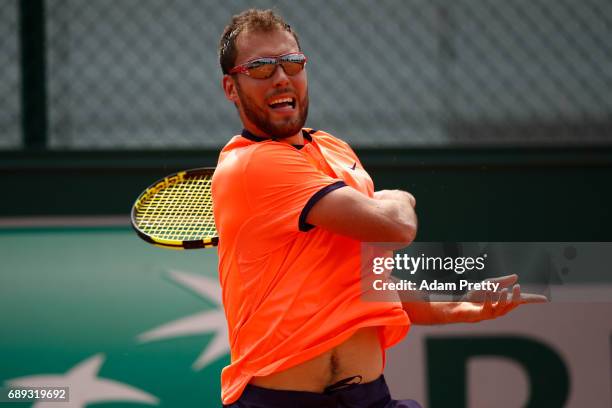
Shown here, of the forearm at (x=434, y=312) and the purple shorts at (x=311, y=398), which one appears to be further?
the forearm at (x=434, y=312)

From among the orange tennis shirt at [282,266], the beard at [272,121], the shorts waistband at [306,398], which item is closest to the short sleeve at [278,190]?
the orange tennis shirt at [282,266]

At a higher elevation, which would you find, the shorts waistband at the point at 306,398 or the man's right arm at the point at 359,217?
the man's right arm at the point at 359,217

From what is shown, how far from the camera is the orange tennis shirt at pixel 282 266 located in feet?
8.73

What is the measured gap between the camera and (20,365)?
14.3 ft

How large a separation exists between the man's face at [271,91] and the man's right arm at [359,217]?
11.7 inches

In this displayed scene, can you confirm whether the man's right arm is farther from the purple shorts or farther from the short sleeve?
the purple shorts

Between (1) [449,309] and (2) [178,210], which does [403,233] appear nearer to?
(1) [449,309]

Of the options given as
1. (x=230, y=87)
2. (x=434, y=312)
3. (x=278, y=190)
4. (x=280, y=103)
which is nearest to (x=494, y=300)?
(x=434, y=312)

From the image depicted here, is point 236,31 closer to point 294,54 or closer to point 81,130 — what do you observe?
point 294,54

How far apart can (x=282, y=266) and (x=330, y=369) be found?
30 cm

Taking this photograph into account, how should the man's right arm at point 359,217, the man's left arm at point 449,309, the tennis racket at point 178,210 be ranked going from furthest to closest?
the tennis racket at point 178,210 < the man's left arm at point 449,309 < the man's right arm at point 359,217

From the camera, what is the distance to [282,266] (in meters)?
2.69

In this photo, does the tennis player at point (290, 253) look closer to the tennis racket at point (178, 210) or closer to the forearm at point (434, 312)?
the forearm at point (434, 312)

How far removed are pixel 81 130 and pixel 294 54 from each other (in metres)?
2.05
